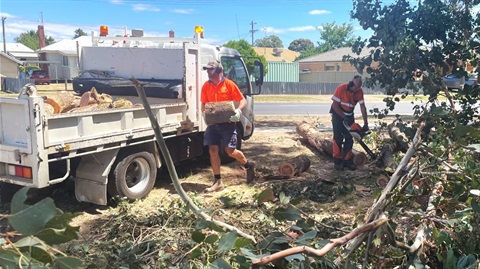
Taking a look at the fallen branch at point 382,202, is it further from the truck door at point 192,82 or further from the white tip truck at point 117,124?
the truck door at point 192,82

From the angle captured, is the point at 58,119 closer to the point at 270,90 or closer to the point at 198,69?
the point at 198,69

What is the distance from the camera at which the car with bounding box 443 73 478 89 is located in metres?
6.12

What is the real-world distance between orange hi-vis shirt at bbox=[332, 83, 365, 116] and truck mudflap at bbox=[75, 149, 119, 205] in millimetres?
4030

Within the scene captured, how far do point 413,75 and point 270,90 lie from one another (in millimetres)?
27829

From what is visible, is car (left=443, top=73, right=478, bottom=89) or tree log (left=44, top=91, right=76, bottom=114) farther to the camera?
car (left=443, top=73, right=478, bottom=89)

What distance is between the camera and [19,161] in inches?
187

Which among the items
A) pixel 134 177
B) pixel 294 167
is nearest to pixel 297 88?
pixel 294 167

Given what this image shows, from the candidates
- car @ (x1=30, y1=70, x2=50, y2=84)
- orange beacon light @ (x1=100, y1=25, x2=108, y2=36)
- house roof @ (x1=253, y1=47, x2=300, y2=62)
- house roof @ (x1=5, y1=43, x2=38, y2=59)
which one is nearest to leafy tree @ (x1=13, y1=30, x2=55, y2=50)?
house roof @ (x1=5, y1=43, x2=38, y2=59)

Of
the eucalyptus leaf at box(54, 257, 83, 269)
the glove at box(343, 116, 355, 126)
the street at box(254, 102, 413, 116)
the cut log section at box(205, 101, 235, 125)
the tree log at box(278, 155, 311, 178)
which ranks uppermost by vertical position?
→ the cut log section at box(205, 101, 235, 125)

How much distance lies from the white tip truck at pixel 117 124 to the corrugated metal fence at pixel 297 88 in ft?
85.4

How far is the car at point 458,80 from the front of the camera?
6.12 metres

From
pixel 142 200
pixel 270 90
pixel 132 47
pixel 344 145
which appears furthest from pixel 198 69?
pixel 270 90

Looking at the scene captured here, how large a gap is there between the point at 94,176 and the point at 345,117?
4.32 metres

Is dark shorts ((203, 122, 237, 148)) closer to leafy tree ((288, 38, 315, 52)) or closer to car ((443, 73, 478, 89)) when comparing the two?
car ((443, 73, 478, 89))
